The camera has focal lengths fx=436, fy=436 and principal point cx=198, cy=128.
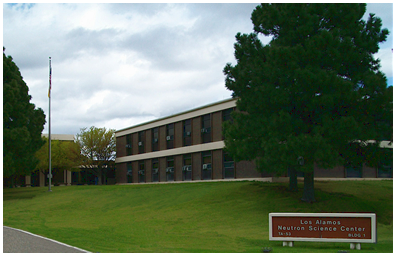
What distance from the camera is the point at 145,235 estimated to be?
1658 cm

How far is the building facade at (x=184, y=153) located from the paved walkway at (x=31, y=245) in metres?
25.2

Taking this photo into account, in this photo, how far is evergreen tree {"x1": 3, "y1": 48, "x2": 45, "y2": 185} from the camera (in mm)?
31630

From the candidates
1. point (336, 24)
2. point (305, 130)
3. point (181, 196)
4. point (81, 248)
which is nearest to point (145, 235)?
point (81, 248)

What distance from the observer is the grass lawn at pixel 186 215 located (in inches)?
553

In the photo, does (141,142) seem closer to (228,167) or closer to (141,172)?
(141,172)

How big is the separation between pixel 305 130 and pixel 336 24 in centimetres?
604

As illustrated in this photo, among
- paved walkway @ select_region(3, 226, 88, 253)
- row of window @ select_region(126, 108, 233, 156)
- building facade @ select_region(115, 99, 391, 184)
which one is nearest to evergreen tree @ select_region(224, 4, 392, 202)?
building facade @ select_region(115, 99, 391, 184)

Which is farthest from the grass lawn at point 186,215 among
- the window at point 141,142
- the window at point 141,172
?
the window at point 141,142

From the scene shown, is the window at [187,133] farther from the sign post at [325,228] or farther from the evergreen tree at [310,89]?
the sign post at [325,228]

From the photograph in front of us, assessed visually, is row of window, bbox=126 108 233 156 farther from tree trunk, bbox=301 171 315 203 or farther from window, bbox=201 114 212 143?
tree trunk, bbox=301 171 315 203

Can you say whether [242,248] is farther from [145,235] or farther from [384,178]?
[384,178]

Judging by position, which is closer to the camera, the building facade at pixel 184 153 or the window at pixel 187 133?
the building facade at pixel 184 153

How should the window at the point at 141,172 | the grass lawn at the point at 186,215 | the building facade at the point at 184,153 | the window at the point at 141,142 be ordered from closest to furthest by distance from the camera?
the grass lawn at the point at 186,215 < the building facade at the point at 184,153 < the window at the point at 141,172 < the window at the point at 141,142

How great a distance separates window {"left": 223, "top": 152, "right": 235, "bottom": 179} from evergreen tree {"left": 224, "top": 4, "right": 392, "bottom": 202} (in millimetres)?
15108
